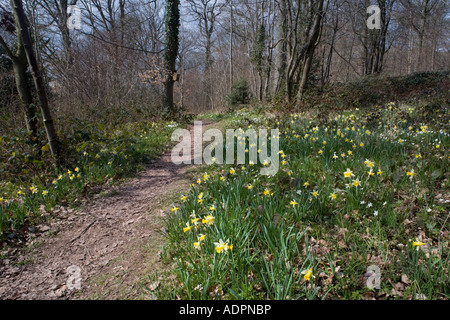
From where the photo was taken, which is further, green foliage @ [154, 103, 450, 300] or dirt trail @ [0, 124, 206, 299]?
dirt trail @ [0, 124, 206, 299]

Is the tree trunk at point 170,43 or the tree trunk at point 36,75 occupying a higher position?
the tree trunk at point 170,43

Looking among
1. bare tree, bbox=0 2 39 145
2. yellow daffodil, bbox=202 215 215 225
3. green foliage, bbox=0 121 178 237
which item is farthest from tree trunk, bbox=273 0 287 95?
yellow daffodil, bbox=202 215 215 225

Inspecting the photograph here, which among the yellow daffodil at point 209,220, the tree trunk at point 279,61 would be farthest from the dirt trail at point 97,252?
the tree trunk at point 279,61

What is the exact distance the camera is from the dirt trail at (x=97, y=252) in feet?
6.74

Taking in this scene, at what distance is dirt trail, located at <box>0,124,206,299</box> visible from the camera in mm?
2055

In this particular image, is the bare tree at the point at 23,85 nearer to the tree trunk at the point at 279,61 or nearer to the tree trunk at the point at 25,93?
the tree trunk at the point at 25,93

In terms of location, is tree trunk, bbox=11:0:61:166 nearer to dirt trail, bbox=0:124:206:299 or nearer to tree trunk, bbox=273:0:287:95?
dirt trail, bbox=0:124:206:299

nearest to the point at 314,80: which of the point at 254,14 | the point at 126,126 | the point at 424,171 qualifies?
the point at 254,14

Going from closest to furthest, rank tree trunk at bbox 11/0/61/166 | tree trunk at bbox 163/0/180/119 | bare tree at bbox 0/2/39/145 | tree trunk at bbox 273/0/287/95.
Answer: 1. tree trunk at bbox 11/0/61/166
2. bare tree at bbox 0/2/39/145
3. tree trunk at bbox 163/0/180/119
4. tree trunk at bbox 273/0/287/95

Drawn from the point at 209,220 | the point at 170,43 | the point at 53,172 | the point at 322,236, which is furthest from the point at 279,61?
the point at 209,220

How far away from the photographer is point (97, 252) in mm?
2535

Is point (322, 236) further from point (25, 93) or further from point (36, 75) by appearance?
point (25, 93)

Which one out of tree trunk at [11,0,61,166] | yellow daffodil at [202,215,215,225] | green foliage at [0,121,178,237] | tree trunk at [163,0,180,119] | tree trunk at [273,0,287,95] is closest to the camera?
yellow daffodil at [202,215,215,225]
